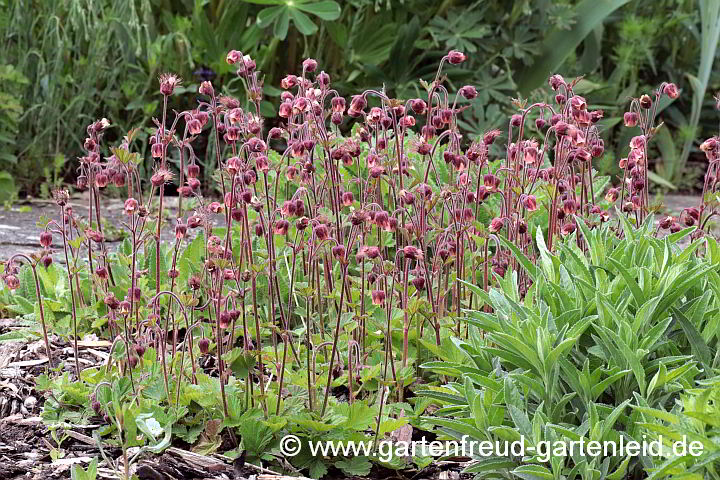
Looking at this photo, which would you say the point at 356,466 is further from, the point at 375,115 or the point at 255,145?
the point at 375,115

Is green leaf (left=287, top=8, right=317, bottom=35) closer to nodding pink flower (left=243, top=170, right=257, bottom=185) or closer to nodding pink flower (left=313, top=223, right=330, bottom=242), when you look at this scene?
nodding pink flower (left=243, top=170, right=257, bottom=185)

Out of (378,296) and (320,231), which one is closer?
(320,231)

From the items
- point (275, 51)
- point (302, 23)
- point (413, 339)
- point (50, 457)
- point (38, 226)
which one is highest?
point (302, 23)

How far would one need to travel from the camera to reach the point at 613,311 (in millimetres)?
1729

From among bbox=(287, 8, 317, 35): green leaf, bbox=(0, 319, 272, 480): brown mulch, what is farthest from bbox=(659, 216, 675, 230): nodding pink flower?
bbox=(287, 8, 317, 35): green leaf

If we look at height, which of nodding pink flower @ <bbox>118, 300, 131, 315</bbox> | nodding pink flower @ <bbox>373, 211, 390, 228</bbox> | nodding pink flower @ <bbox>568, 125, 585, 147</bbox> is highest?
nodding pink flower @ <bbox>568, 125, 585, 147</bbox>

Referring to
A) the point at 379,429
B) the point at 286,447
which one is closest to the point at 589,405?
the point at 379,429

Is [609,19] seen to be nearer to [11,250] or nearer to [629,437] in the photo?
[11,250]

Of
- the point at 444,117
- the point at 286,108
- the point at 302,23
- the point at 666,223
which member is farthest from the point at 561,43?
the point at 286,108

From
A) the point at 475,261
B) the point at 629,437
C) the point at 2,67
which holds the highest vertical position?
the point at 2,67

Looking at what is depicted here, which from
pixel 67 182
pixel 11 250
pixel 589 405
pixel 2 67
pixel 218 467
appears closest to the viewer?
pixel 589 405

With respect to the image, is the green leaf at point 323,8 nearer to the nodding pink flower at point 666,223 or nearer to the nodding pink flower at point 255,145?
the nodding pink flower at point 666,223

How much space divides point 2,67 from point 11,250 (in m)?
1.27

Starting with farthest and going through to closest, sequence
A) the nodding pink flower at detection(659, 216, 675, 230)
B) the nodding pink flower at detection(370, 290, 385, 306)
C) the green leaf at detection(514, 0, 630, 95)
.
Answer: the green leaf at detection(514, 0, 630, 95), the nodding pink flower at detection(659, 216, 675, 230), the nodding pink flower at detection(370, 290, 385, 306)
